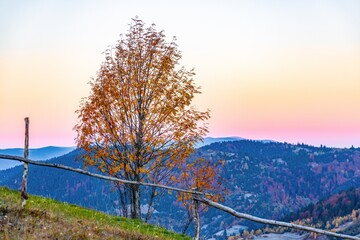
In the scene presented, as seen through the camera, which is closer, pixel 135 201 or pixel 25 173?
pixel 25 173

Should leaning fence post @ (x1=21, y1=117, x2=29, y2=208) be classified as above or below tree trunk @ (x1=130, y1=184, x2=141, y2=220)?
above

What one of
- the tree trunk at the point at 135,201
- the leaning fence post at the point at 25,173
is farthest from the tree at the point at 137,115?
the leaning fence post at the point at 25,173

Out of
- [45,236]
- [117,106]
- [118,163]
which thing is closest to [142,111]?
[117,106]

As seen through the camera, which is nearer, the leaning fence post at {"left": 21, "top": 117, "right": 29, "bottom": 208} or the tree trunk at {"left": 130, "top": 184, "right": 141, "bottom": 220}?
the leaning fence post at {"left": 21, "top": 117, "right": 29, "bottom": 208}

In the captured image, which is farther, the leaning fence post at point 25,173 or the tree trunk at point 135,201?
the tree trunk at point 135,201

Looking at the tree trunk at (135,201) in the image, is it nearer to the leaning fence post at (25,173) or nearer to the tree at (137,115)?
the tree at (137,115)

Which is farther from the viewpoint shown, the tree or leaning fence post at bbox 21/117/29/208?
the tree

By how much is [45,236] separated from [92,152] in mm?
24982

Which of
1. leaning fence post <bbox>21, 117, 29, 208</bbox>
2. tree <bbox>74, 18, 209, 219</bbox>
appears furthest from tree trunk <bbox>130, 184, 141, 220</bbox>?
leaning fence post <bbox>21, 117, 29, 208</bbox>

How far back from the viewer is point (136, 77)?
34969 millimetres

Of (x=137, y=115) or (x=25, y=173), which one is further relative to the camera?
(x=137, y=115)

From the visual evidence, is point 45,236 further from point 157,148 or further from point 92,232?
point 157,148

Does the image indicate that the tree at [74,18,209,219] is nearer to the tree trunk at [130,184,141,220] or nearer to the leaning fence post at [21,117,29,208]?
the tree trunk at [130,184,141,220]

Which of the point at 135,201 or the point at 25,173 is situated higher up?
the point at 25,173
